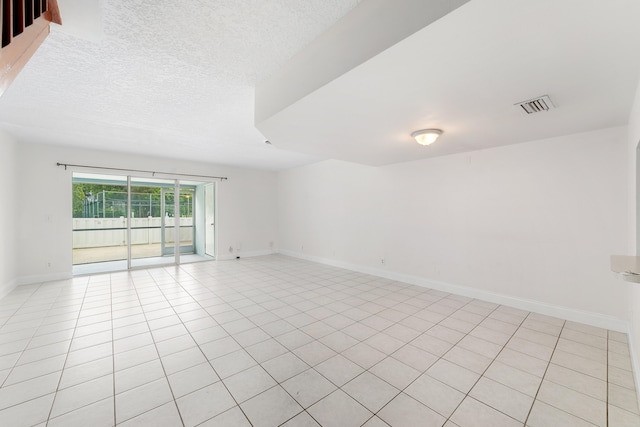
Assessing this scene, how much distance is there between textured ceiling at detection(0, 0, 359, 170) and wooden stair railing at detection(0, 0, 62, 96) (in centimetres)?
25

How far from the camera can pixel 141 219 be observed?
752cm

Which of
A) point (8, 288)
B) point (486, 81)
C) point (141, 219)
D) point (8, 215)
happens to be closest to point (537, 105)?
point (486, 81)

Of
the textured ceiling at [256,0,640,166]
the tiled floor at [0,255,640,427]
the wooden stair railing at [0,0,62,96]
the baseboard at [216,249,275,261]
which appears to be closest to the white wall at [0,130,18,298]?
the tiled floor at [0,255,640,427]

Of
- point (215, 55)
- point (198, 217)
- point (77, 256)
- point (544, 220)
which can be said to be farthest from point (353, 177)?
point (77, 256)

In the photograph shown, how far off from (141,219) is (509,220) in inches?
358

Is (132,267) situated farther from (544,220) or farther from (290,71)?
(544,220)

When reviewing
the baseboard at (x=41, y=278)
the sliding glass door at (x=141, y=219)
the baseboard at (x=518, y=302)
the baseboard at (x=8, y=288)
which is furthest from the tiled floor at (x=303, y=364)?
the sliding glass door at (x=141, y=219)

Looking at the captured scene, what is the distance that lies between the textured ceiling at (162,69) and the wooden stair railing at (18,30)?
9.7 inches

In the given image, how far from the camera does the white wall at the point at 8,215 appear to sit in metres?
3.99

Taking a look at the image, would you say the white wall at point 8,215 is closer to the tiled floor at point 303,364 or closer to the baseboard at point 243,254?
the tiled floor at point 303,364

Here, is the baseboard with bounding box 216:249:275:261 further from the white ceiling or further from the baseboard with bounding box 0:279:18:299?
the white ceiling

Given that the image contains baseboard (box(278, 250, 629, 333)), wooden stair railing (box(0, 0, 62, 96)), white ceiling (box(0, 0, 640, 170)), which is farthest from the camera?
baseboard (box(278, 250, 629, 333))

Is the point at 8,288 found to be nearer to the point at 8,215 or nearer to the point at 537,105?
the point at 8,215

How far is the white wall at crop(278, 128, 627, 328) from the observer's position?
9.57 feet
